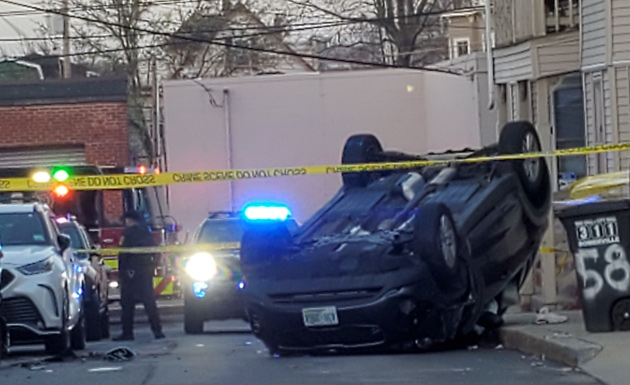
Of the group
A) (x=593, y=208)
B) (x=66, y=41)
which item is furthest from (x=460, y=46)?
(x=593, y=208)

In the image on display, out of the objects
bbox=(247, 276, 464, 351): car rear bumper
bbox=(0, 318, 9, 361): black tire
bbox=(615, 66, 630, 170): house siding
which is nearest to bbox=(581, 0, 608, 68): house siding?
bbox=(615, 66, 630, 170): house siding

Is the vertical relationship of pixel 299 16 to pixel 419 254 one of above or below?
above

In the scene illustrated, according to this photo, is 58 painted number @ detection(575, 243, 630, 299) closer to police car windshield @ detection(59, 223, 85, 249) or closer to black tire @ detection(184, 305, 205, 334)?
black tire @ detection(184, 305, 205, 334)

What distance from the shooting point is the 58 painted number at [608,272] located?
11.3 m

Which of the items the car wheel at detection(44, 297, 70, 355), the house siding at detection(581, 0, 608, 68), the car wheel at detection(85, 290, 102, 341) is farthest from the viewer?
the house siding at detection(581, 0, 608, 68)

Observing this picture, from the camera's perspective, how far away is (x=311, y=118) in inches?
1189

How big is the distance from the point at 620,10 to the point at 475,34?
3338 cm

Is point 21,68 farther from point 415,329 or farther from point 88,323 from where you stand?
point 415,329

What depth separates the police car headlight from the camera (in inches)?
679

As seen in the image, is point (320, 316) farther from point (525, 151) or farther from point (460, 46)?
point (460, 46)

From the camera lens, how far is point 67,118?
31.0m

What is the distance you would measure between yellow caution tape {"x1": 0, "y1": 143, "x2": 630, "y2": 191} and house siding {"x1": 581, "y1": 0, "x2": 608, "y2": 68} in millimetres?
3844

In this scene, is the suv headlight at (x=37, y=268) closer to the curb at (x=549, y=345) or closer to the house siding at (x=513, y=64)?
the curb at (x=549, y=345)

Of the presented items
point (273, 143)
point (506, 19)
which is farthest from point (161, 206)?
point (506, 19)
